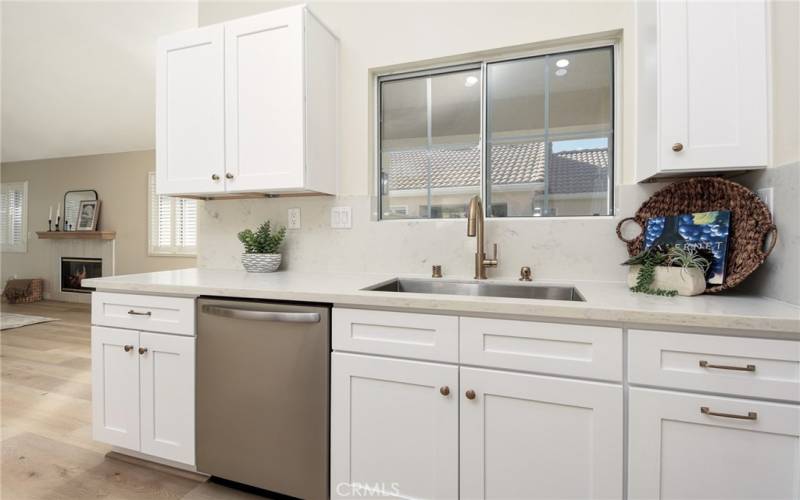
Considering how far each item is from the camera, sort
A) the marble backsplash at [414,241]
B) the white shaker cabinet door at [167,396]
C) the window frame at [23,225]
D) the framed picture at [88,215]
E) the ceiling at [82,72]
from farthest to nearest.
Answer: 1. the window frame at [23,225]
2. the framed picture at [88,215]
3. the ceiling at [82,72]
4. the marble backsplash at [414,241]
5. the white shaker cabinet door at [167,396]

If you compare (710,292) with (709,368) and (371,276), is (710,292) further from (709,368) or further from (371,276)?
(371,276)

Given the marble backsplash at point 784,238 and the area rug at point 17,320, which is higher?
the marble backsplash at point 784,238

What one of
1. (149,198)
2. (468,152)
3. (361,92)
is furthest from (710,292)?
(149,198)

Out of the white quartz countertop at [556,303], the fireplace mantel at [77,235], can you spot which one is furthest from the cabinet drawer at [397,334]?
Result: the fireplace mantel at [77,235]

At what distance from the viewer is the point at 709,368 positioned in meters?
1.02

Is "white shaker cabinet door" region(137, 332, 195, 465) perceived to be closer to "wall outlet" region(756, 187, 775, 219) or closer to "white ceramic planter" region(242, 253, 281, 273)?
"white ceramic planter" region(242, 253, 281, 273)

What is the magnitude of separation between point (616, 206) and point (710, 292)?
504 millimetres

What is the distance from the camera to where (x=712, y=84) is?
1.26 metres

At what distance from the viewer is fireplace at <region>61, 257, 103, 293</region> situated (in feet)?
20.1

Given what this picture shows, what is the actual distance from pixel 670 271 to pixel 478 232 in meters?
0.71

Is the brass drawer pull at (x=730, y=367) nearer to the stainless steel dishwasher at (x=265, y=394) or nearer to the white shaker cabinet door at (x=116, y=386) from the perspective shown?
the stainless steel dishwasher at (x=265, y=394)

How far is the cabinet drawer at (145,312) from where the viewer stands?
1.57 m

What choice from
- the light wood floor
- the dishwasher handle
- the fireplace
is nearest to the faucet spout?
the dishwasher handle

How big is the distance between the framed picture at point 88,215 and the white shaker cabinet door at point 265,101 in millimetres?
5723
